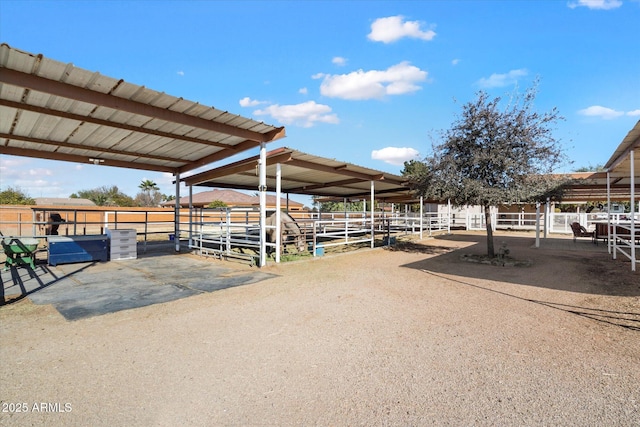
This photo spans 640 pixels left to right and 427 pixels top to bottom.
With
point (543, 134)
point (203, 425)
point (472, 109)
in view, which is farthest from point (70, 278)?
point (543, 134)

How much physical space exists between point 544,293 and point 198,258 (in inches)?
355

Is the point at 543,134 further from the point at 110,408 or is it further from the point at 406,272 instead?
the point at 110,408

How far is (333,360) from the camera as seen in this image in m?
3.13

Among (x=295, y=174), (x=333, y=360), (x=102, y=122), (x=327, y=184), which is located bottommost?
(x=333, y=360)

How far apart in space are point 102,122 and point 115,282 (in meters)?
3.42

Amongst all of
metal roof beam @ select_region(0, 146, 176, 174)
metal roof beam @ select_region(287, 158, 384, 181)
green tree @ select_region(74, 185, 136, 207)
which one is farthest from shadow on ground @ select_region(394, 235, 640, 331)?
green tree @ select_region(74, 185, 136, 207)

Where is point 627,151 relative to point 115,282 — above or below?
above

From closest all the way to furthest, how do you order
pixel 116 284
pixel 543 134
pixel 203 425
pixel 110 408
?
pixel 203 425 < pixel 110 408 < pixel 116 284 < pixel 543 134

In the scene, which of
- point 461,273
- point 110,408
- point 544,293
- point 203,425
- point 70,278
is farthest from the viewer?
point 461,273

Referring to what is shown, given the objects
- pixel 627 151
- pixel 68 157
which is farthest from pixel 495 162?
pixel 68 157

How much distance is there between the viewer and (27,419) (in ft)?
7.27

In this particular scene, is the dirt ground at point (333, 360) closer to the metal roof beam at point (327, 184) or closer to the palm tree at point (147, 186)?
the metal roof beam at point (327, 184)

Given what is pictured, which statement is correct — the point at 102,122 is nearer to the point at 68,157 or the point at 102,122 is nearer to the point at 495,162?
the point at 68,157

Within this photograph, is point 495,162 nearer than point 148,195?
Yes
